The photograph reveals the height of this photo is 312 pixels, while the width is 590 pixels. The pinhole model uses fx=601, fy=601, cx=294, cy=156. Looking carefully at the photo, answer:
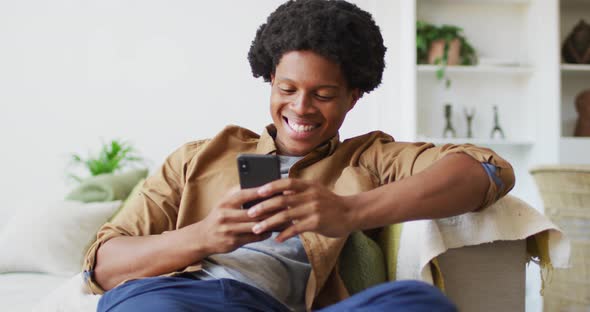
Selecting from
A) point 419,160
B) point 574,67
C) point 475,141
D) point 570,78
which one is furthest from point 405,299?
point 570,78

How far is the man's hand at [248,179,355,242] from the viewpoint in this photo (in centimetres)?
96

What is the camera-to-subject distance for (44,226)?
8.27ft

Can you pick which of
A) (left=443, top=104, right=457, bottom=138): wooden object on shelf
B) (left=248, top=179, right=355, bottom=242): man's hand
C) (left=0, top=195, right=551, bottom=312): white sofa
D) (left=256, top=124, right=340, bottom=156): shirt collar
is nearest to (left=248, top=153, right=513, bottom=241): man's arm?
(left=248, top=179, right=355, bottom=242): man's hand

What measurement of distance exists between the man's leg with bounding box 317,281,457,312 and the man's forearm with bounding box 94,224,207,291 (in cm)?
38

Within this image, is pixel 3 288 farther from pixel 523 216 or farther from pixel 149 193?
pixel 523 216

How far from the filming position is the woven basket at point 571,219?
230 centimetres

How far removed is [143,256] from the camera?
1145 millimetres

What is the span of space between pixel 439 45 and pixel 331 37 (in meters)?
2.40

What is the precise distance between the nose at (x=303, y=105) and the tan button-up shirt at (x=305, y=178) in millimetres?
102

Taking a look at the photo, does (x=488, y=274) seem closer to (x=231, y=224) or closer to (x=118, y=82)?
(x=231, y=224)

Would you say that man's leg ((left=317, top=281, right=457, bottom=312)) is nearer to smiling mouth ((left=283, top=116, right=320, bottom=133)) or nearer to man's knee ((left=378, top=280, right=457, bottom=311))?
man's knee ((left=378, top=280, right=457, bottom=311))

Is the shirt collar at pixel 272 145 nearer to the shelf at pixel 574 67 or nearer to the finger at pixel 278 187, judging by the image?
the finger at pixel 278 187

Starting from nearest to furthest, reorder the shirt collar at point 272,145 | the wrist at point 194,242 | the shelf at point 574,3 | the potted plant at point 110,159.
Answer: the wrist at point 194,242 → the shirt collar at point 272,145 → the potted plant at point 110,159 → the shelf at point 574,3

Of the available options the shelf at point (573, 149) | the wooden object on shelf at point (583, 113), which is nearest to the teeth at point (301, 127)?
the shelf at point (573, 149)
